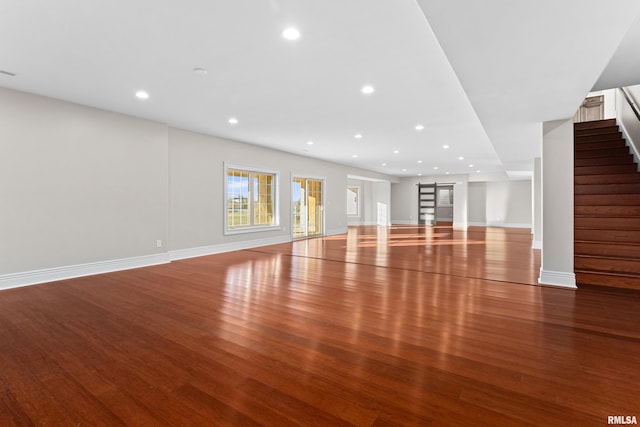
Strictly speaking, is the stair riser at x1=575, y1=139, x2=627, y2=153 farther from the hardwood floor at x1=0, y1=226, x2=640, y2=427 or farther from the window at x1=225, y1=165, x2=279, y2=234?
the window at x1=225, y1=165, x2=279, y2=234

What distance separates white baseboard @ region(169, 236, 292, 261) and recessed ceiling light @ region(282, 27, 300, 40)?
15.4 feet

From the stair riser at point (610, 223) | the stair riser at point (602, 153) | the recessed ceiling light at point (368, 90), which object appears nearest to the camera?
the recessed ceiling light at point (368, 90)

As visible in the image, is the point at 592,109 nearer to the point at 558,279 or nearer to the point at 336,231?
the point at 558,279

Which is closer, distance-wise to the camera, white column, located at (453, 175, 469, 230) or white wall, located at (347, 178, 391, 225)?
white column, located at (453, 175, 469, 230)

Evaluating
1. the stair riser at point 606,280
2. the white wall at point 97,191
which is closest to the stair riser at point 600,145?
the stair riser at point 606,280

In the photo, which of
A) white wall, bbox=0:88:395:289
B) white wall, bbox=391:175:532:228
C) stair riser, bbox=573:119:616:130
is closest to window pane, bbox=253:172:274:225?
white wall, bbox=0:88:395:289

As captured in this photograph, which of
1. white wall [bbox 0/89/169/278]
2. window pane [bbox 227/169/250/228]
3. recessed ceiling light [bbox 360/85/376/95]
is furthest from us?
window pane [bbox 227/169/250/228]

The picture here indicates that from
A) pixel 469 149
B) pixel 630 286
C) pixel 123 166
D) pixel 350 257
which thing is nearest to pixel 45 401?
pixel 123 166

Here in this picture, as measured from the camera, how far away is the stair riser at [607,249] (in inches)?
167

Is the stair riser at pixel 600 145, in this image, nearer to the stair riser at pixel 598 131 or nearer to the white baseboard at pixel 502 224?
the stair riser at pixel 598 131

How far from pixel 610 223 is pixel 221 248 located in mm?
7019

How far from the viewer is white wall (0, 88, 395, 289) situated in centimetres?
410

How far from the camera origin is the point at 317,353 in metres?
2.26

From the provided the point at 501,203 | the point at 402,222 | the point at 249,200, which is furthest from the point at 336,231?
the point at 501,203
